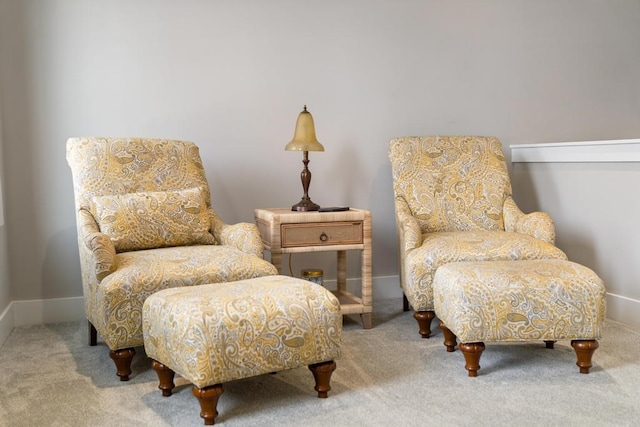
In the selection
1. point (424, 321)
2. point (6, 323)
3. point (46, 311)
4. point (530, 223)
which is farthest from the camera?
point (46, 311)

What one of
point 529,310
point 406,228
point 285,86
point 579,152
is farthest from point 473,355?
point 285,86

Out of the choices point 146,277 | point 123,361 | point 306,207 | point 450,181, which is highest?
point 450,181

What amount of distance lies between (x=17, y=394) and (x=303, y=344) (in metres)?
1.08

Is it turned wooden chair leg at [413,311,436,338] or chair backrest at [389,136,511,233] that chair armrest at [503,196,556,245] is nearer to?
chair backrest at [389,136,511,233]

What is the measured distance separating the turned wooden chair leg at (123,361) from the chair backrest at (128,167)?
0.80 metres

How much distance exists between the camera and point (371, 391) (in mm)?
2439

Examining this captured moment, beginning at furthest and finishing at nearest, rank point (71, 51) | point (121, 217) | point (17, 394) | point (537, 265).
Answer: point (71, 51)
point (121, 217)
point (537, 265)
point (17, 394)

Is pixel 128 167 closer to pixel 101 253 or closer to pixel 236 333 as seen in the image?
pixel 101 253

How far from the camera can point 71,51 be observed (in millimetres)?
3512

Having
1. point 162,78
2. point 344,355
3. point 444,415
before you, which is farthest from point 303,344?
point 162,78

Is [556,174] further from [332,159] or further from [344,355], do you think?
[344,355]

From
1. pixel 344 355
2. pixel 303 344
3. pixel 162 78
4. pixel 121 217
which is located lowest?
pixel 344 355

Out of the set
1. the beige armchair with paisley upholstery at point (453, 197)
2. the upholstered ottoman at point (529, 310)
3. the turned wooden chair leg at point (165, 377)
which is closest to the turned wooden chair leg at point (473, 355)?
the upholstered ottoman at point (529, 310)

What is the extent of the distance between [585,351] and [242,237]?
1508mm
